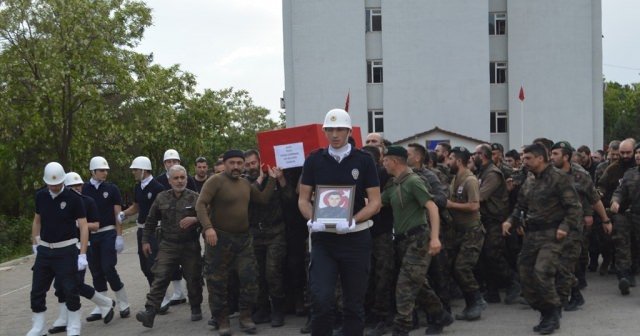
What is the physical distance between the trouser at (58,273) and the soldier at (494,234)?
5.23 metres

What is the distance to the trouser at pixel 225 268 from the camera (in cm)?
840

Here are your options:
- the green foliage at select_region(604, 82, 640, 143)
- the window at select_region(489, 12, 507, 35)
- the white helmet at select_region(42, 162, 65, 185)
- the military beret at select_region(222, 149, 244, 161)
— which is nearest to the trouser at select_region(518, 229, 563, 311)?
the military beret at select_region(222, 149, 244, 161)

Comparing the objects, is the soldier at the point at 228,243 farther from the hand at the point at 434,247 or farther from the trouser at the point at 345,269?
the hand at the point at 434,247

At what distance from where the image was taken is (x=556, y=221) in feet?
26.2

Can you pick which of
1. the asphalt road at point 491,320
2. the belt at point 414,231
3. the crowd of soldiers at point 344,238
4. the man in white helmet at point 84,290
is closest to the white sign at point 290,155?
the crowd of soldiers at point 344,238

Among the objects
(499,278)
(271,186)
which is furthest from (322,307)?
(499,278)

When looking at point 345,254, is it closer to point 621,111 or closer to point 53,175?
point 53,175

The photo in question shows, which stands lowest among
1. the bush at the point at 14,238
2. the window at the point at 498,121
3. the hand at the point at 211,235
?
the bush at the point at 14,238

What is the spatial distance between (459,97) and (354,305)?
2627cm

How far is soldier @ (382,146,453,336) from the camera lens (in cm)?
751

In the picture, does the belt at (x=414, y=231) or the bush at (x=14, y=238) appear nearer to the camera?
the belt at (x=414, y=231)

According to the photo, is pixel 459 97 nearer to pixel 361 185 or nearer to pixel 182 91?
pixel 182 91

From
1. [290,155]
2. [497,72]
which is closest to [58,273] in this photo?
[290,155]

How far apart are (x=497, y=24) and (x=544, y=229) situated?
2680 centimetres
